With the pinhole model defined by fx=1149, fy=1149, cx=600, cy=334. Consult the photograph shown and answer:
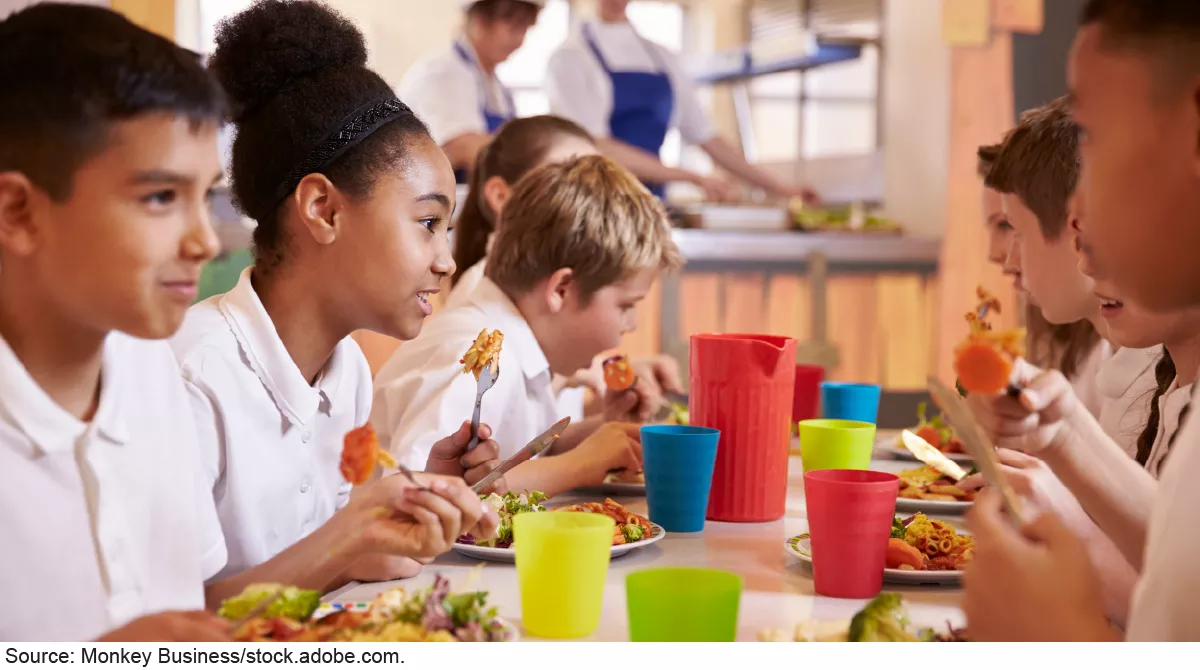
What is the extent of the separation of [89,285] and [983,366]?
66cm

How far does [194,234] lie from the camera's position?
0.83m

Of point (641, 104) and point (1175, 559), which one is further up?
point (641, 104)

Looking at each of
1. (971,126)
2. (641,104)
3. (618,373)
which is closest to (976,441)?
(618,373)

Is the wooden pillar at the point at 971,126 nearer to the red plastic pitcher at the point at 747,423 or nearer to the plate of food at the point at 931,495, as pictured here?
the plate of food at the point at 931,495

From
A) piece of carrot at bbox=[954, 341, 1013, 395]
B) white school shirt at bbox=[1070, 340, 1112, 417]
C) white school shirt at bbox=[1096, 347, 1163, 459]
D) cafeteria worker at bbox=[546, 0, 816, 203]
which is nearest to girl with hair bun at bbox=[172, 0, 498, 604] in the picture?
piece of carrot at bbox=[954, 341, 1013, 395]

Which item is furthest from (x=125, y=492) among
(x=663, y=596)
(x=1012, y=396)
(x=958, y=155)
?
(x=958, y=155)

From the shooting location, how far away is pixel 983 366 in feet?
2.85

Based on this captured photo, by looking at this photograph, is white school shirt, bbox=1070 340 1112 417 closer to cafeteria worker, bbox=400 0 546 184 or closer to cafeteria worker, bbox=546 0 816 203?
cafeteria worker, bbox=400 0 546 184

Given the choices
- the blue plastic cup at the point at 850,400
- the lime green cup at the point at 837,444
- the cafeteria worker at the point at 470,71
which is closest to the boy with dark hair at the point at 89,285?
the lime green cup at the point at 837,444

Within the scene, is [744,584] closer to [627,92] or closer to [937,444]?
[937,444]

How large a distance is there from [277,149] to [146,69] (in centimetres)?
45

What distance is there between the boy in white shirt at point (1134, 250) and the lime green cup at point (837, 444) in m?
0.62

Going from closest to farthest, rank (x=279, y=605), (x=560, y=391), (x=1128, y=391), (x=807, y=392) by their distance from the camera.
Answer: (x=279, y=605), (x=1128, y=391), (x=807, y=392), (x=560, y=391)

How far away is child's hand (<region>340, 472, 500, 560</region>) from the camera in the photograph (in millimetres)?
993
